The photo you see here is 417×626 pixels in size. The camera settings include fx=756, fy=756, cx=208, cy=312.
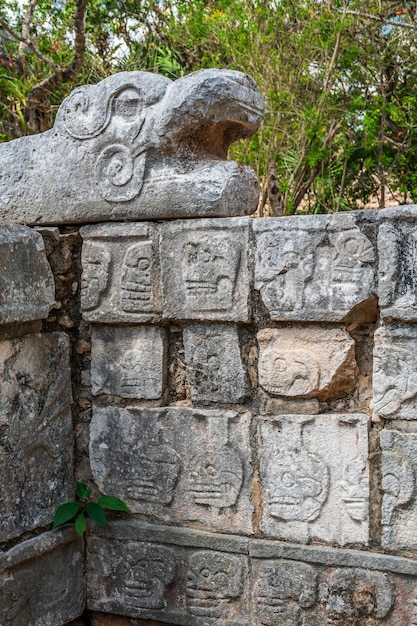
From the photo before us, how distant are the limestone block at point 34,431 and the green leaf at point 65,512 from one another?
3 centimetres

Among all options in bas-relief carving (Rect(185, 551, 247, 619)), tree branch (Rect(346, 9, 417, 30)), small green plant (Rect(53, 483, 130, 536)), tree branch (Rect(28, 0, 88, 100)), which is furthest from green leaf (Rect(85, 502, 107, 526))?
tree branch (Rect(346, 9, 417, 30))

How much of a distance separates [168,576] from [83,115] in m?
1.72

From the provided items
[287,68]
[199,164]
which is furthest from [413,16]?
[199,164]

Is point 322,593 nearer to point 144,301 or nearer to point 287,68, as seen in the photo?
point 144,301

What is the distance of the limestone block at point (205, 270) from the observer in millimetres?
2580

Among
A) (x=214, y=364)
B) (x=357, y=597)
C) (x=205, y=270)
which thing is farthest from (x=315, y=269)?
(x=357, y=597)

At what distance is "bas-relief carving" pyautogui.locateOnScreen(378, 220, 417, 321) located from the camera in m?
2.32

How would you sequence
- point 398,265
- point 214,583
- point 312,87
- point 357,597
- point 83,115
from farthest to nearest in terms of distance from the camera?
point 312,87 → point 83,115 → point 214,583 → point 357,597 → point 398,265

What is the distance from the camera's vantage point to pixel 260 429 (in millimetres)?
2600

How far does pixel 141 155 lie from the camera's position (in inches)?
107

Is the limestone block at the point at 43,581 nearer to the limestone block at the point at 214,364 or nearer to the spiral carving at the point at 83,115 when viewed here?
the limestone block at the point at 214,364

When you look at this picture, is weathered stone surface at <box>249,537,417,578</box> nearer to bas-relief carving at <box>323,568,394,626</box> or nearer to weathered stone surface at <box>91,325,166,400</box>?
bas-relief carving at <box>323,568,394,626</box>

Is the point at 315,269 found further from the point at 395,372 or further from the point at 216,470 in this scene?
the point at 216,470

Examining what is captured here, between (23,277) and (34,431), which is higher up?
(23,277)
